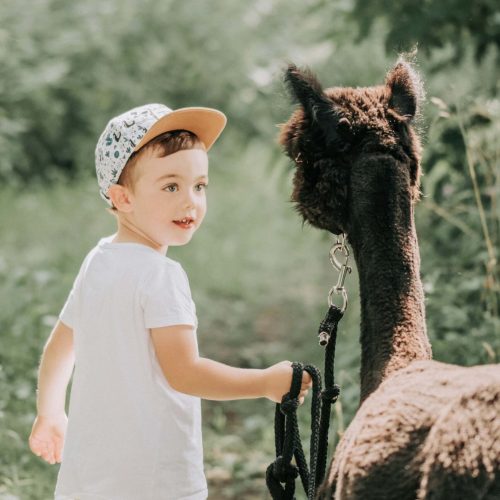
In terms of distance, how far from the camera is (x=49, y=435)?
2598 mm

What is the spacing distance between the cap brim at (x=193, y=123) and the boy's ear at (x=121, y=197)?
12 centimetres

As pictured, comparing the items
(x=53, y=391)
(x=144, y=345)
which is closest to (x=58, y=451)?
(x=53, y=391)

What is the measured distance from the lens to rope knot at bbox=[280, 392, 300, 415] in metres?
2.15

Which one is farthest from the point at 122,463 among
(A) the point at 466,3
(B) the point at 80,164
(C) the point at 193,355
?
(B) the point at 80,164

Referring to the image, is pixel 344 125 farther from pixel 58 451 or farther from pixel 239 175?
pixel 239 175

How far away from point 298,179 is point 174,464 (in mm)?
827

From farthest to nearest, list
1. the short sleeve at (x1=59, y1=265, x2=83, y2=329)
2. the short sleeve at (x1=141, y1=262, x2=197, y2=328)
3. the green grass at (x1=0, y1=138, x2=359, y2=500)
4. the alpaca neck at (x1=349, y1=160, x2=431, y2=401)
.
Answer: the green grass at (x1=0, y1=138, x2=359, y2=500), the short sleeve at (x1=59, y1=265, x2=83, y2=329), the short sleeve at (x1=141, y1=262, x2=197, y2=328), the alpaca neck at (x1=349, y1=160, x2=431, y2=401)

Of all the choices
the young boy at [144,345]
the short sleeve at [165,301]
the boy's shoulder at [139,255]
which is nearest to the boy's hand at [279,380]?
the young boy at [144,345]

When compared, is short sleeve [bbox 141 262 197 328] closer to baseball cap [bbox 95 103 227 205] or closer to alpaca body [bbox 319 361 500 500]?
baseball cap [bbox 95 103 227 205]

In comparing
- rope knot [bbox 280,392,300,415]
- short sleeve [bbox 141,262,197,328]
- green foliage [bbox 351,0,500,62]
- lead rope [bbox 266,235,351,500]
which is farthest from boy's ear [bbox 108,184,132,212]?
green foliage [bbox 351,0,500,62]

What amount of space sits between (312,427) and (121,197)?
2.63 ft

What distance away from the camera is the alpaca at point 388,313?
64.9 inches

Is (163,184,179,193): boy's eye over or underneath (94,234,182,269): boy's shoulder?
over

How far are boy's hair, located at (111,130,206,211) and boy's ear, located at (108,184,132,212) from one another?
2cm
